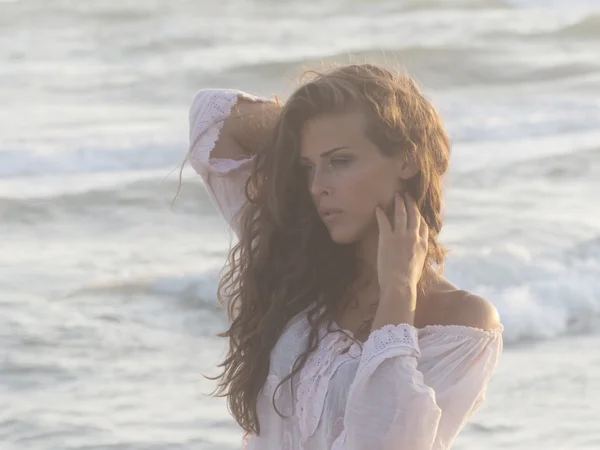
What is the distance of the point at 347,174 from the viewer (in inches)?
111

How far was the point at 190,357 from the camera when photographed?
22.9 feet

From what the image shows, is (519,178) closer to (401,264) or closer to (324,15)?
(401,264)

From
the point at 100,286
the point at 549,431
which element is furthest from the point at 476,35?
the point at 549,431

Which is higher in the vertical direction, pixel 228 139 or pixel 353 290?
pixel 228 139

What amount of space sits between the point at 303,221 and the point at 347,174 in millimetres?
251

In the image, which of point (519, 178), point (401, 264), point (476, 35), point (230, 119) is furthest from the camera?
point (476, 35)

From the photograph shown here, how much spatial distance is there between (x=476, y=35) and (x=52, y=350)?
15008 mm

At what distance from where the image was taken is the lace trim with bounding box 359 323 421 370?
267 centimetres

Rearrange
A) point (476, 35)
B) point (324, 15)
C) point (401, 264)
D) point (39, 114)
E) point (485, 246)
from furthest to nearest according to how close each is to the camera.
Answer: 1. point (324, 15)
2. point (476, 35)
3. point (39, 114)
4. point (485, 246)
5. point (401, 264)

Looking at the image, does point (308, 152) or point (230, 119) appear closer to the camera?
point (308, 152)

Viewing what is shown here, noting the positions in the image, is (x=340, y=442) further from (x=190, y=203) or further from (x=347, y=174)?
(x=190, y=203)

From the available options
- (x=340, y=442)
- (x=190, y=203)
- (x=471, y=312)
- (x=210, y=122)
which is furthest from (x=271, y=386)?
(x=190, y=203)

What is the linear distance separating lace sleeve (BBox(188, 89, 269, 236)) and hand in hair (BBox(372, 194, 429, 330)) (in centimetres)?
58

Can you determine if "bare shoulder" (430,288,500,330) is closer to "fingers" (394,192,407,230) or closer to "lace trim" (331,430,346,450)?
"fingers" (394,192,407,230)
